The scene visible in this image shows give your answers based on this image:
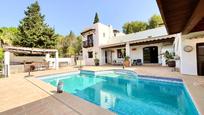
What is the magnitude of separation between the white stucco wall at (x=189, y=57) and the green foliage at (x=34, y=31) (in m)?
17.4

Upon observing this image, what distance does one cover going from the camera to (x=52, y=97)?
4.39 metres

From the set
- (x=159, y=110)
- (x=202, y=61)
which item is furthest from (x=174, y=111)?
(x=202, y=61)

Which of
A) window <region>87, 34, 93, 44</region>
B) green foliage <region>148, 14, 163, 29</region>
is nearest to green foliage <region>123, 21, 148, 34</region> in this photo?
green foliage <region>148, 14, 163, 29</region>

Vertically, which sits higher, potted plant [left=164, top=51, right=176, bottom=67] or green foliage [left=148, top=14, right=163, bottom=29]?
green foliage [left=148, top=14, right=163, bottom=29]

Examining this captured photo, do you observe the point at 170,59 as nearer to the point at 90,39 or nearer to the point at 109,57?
the point at 109,57

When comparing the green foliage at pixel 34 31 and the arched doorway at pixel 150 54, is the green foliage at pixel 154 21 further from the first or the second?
the green foliage at pixel 34 31

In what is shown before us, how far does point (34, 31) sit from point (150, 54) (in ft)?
53.5

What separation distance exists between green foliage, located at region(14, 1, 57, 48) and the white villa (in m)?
5.45

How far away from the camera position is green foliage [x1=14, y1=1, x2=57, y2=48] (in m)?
18.3

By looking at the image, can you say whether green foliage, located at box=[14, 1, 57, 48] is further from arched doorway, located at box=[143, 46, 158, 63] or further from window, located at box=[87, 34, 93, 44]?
arched doorway, located at box=[143, 46, 158, 63]

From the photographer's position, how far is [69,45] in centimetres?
3066

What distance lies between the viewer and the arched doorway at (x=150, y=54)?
617 inches

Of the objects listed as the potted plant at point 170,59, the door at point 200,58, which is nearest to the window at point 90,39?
the potted plant at point 170,59

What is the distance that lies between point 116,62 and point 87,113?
53.5ft
